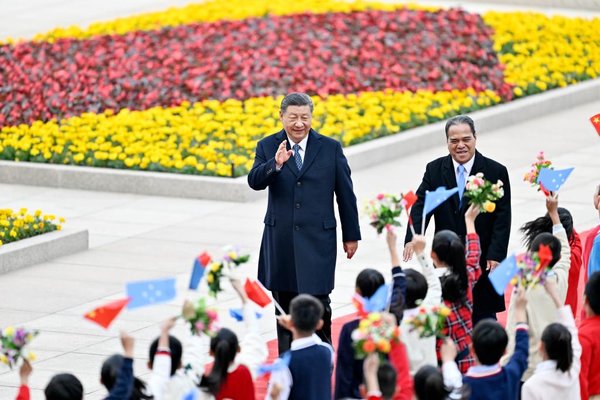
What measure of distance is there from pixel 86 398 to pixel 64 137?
25.2 feet

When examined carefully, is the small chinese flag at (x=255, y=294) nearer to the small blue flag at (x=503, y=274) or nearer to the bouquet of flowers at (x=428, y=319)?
the bouquet of flowers at (x=428, y=319)

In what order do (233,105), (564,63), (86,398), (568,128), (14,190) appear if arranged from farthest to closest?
(564,63), (568,128), (233,105), (14,190), (86,398)

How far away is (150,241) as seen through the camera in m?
13.7

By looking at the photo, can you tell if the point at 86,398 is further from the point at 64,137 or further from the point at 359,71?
the point at 359,71

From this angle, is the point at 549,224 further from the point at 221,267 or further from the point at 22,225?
the point at 22,225

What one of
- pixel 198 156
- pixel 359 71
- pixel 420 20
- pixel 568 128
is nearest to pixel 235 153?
pixel 198 156

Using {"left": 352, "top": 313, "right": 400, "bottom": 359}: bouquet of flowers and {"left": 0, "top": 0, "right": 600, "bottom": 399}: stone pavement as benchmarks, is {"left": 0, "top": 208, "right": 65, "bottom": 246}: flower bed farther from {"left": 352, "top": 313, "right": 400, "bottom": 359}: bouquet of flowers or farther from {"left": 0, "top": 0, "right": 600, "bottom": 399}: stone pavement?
{"left": 352, "top": 313, "right": 400, "bottom": 359}: bouquet of flowers

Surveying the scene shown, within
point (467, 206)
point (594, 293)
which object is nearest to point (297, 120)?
point (467, 206)

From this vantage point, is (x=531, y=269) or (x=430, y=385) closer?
(x=430, y=385)

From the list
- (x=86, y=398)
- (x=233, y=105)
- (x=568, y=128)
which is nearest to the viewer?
(x=86, y=398)

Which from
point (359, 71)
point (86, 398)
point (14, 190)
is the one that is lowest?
point (86, 398)

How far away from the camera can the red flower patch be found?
17906 millimetres

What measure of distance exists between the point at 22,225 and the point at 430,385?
7.29 meters

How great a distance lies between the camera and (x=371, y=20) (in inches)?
839
